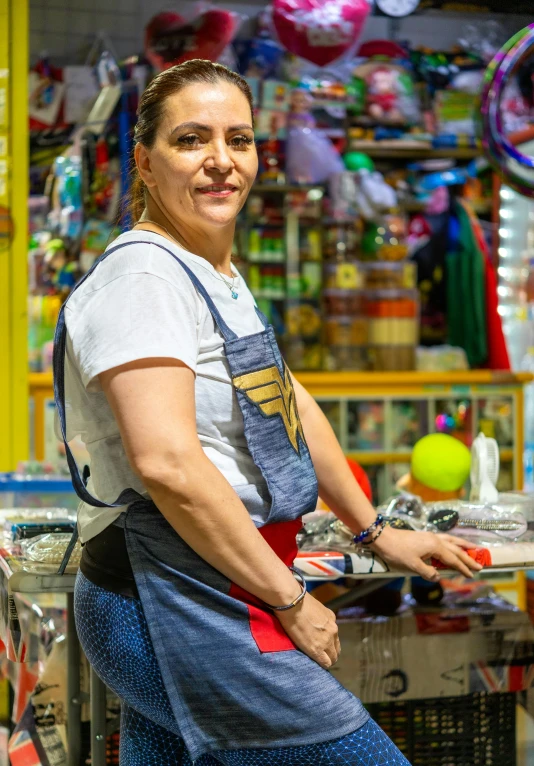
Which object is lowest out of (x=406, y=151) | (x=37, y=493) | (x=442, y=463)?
(x=37, y=493)

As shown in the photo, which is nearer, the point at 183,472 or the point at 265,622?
the point at 183,472

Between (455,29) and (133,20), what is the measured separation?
2.17 metres

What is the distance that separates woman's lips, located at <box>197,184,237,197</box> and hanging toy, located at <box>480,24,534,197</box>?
255 cm

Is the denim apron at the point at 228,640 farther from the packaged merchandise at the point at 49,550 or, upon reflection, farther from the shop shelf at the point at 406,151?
the shop shelf at the point at 406,151

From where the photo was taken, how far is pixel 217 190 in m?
1.35

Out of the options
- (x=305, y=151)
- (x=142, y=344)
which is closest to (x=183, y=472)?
(x=142, y=344)

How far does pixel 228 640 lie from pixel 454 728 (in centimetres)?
119

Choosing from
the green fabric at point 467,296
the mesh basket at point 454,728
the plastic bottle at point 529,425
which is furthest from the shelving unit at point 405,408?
the mesh basket at point 454,728

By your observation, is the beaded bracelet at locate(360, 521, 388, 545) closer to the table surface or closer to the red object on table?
the table surface

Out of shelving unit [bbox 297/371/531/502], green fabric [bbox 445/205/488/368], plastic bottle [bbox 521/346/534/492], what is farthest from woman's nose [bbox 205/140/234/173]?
plastic bottle [bbox 521/346/534/492]

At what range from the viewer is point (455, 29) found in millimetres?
6449

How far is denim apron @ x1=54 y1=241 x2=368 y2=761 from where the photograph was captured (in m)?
1.26

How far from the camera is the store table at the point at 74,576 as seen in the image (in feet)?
5.57

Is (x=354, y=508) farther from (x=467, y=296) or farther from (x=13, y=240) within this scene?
(x=467, y=296)
